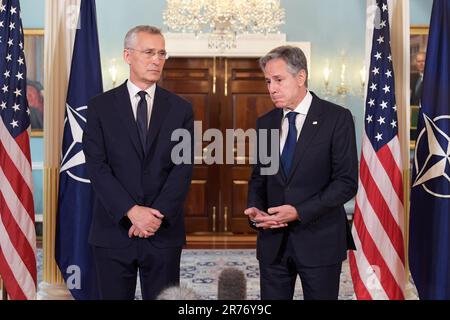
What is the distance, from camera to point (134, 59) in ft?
8.50

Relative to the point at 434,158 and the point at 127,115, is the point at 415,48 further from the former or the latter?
the point at 127,115

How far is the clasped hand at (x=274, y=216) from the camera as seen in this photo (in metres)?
2.32

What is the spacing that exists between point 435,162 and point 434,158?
0.09 ft

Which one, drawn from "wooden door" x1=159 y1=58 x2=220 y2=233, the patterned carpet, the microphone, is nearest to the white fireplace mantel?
"wooden door" x1=159 y1=58 x2=220 y2=233

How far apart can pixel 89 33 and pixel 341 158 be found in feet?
7.95

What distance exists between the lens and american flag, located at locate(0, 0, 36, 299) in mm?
3822

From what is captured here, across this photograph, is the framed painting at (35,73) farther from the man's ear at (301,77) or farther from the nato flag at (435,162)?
the man's ear at (301,77)

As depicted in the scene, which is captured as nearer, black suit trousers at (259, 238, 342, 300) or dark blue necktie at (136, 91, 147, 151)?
black suit trousers at (259, 238, 342, 300)

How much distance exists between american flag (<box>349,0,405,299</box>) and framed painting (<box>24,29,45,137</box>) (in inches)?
187

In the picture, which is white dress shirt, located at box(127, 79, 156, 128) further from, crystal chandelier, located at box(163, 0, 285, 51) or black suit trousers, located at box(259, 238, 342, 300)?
crystal chandelier, located at box(163, 0, 285, 51)

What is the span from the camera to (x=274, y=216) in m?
2.33

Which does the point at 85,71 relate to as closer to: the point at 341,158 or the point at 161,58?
the point at 161,58

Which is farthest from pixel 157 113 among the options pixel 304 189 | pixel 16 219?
pixel 16 219

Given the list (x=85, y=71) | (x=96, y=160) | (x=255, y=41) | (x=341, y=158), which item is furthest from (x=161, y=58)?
(x=255, y=41)
